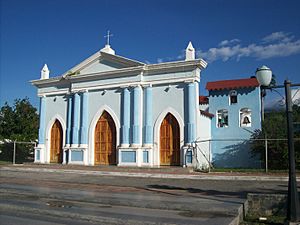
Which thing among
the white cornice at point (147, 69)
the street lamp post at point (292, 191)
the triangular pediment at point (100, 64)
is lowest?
the street lamp post at point (292, 191)

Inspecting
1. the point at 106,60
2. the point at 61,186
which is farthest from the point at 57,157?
the point at 61,186

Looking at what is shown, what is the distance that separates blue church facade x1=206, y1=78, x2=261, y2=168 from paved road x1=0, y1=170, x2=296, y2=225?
11.8 metres

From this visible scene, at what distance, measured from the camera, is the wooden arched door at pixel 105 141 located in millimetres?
22609

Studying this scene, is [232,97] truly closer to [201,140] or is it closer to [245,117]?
[245,117]

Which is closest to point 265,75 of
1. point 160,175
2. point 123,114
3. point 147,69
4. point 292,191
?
point 292,191

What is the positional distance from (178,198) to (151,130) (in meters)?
10.9

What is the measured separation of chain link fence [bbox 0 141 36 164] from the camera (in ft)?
88.8

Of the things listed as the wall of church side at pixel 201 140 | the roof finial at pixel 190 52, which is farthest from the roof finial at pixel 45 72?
the wall of church side at pixel 201 140

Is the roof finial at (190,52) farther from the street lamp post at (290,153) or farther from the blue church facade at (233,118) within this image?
the street lamp post at (290,153)

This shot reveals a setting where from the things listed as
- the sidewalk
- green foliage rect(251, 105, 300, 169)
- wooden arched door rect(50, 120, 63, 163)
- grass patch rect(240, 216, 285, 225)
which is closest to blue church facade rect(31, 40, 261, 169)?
wooden arched door rect(50, 120, 63, 163)

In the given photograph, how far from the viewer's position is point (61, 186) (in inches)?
540

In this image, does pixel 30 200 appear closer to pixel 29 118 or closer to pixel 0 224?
pixel 0 224

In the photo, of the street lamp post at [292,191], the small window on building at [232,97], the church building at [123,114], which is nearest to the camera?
the street lamp post at [292,191]

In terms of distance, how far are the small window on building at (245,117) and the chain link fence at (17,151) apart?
16.0m
